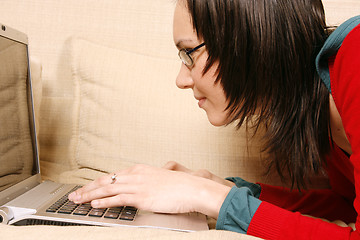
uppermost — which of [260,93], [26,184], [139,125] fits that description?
[260,93]

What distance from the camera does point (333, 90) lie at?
0.70 meters

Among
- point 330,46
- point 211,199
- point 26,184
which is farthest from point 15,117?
point 330,46

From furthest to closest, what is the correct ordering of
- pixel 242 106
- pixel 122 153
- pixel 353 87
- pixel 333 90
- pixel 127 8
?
pixel 127 8 < pixel 122 153 < pixel 242 106 < pixel 333 90 < pixel 353 87

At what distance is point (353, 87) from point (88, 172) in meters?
0.85

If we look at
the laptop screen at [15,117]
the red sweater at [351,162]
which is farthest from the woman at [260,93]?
the laptop screen at [15,117]

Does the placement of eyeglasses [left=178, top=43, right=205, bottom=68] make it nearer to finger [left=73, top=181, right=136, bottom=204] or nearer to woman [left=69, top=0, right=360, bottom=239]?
woman [left=69, top=0, right=360, bottom=239]

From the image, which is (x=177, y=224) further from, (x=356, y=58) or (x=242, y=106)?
(x=356, y=58)

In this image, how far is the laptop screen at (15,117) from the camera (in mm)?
825

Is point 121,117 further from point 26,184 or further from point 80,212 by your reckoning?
point 80,212

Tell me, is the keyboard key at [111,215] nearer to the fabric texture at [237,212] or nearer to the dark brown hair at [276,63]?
the fabric texture at [237,212]

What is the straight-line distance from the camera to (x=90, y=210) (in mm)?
683

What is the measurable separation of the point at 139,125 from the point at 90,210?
1.49 ft

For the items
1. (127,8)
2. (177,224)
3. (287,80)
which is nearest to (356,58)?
(287,80)

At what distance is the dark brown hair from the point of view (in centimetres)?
71
